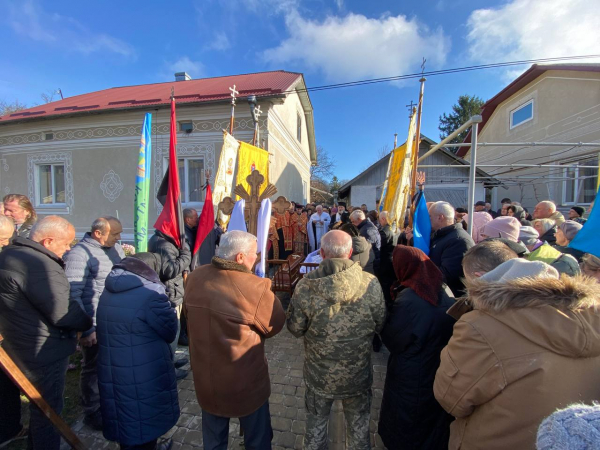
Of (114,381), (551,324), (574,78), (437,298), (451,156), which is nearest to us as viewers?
(551,324)

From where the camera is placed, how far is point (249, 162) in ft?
15.9

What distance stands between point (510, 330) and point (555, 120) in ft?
46.7

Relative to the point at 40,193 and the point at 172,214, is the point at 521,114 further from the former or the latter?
the point at 40,193

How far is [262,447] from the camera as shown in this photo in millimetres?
1935

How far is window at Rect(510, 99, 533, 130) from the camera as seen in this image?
Answer: 1244cm

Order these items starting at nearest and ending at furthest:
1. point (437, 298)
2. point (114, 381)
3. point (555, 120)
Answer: point (437, 298)
point (114, 381)
point (555, 120)

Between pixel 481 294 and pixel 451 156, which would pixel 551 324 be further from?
pixel 451 156

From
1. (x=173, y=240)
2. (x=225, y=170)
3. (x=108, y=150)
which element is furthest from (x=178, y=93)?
(x=173, y=240)

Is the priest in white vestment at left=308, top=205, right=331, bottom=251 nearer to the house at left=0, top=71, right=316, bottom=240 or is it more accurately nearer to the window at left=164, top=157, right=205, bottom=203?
the house at left=0, top=71, right=316, bottom=240

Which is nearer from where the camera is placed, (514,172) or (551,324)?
(551,324)

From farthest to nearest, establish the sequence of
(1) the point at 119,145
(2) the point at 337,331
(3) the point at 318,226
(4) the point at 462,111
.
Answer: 1. (4) the point at 462,111
2. (1) the point at 119,145
3. (3) the point at 318,226
4. (2) the point at 337,331

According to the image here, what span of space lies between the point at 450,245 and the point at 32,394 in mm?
3520

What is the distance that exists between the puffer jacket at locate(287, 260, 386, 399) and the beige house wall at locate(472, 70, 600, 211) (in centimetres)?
1005

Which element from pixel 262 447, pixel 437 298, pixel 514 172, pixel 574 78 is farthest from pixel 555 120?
pixel 262 447
